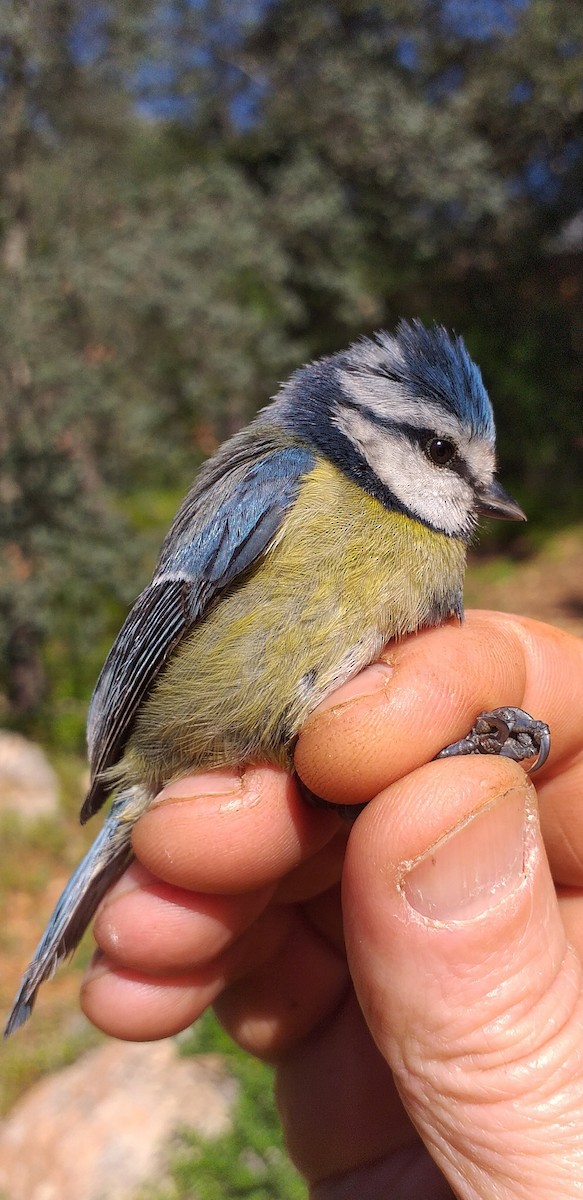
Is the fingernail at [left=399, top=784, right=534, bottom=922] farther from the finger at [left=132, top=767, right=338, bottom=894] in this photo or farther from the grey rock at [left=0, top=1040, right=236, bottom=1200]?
the grey rock at [left=0, top=1040, right=236, bottom=1200]

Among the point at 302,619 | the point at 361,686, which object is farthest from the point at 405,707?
the point at 302,619

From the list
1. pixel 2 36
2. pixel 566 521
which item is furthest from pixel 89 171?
pixel 566 521

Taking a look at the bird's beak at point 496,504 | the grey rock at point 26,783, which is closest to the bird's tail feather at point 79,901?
the bird's beak at point 496,504

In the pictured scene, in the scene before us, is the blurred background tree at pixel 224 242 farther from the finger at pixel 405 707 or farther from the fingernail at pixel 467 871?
the fingernail at pixel 467 871

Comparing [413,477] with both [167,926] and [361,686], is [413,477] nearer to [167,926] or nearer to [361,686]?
[361,686]

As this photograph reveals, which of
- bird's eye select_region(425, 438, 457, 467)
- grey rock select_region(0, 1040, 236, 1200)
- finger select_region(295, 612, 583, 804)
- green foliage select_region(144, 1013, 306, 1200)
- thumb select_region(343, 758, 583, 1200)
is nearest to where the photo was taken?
thumb select_region(343, 758, 583, 1200)

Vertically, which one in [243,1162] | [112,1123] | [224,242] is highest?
[224,242]

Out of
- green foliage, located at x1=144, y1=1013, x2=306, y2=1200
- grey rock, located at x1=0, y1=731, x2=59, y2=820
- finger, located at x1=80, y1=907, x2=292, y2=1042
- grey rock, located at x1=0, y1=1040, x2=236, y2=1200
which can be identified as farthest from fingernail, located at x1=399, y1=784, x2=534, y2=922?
grey rock, located at x1=0, y1=731, x2=59, y2=820

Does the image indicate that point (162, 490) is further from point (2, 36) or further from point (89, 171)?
point (2, 36)
